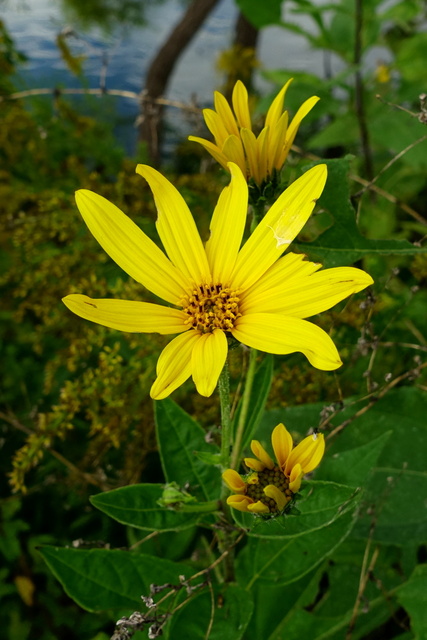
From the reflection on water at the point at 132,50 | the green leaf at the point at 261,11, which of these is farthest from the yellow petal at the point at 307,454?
the reflection on water at the point at 132,50

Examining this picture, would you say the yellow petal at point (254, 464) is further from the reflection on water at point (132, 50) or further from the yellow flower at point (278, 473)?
the reflection on water at point (132, 50)

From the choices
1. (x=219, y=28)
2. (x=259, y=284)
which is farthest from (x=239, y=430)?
(x=219, y=28)

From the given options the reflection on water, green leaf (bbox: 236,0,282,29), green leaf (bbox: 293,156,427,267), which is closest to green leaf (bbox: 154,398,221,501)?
green leaf (bbox: 293,156,427,267)

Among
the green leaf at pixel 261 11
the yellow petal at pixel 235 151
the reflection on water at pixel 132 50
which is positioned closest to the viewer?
the yellow petal at pixel 235 151

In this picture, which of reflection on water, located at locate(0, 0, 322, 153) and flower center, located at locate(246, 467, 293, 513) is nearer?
flower center, located at locate(246, 467, 293, 513)

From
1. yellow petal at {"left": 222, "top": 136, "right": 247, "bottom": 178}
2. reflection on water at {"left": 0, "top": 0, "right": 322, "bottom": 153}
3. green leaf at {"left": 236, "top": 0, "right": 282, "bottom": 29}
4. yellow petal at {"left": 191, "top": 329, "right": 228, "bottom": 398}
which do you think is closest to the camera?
yellow petal at {"left": 191, "top": 329, "right": 228, "bottom": 398}

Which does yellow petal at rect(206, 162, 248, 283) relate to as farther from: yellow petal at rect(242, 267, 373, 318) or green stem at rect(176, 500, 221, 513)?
green stem at rect(176, 500, 221, 513)
